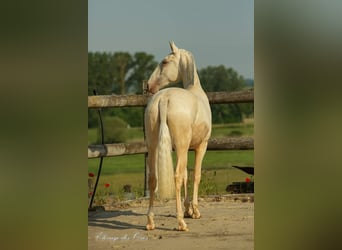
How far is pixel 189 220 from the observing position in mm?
2740

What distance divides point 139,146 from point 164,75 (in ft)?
3.16

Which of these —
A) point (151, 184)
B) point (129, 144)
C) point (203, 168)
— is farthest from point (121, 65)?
point (129, 144)

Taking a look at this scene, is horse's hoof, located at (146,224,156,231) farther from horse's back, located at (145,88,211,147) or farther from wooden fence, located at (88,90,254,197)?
wooden fence, located at (88,90,254,197)

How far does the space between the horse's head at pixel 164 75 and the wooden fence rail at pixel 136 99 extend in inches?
9.3

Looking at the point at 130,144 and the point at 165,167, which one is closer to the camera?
Result: the point at 165,167

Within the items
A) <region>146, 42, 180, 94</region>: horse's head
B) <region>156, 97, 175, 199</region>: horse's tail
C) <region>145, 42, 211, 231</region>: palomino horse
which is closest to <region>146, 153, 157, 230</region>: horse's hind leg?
<region>145, 42, 211, 231</region>: palomino horse

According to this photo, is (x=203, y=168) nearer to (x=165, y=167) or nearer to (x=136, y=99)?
(x=165, y=167)

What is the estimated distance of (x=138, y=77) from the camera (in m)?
2.88

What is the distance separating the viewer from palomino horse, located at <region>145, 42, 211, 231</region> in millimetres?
2648

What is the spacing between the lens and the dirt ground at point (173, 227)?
2350 mm
